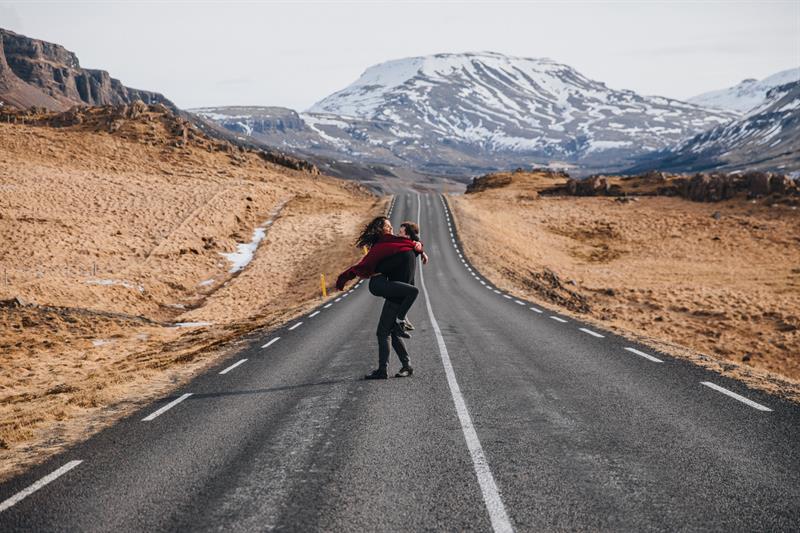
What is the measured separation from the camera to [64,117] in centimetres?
7044

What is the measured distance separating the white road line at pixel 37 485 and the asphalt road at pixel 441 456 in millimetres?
24

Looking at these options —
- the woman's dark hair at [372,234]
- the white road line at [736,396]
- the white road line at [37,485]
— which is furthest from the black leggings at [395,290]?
the white road line at [736,396]

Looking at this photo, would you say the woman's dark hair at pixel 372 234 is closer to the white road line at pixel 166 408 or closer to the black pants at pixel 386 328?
the black pants at pixel 386 328

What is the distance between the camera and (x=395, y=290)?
27.1ft

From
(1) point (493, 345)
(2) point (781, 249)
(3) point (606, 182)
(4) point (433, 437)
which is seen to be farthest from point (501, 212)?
(4) point (433, 437)

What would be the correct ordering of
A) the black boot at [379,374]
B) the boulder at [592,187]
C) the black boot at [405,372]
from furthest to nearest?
the boulder at [592,187] → the black boot at [405,372] → the black boot at [379,374]

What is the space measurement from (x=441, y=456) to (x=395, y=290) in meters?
3.27

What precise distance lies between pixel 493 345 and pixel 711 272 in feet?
92.2

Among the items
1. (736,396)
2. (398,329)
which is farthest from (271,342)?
(736,396)

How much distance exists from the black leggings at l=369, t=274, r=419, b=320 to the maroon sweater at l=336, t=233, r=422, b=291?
18 cm

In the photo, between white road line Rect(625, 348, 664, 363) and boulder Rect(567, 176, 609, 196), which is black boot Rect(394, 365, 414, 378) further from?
boulder Rect(567, 176, 609, 196)

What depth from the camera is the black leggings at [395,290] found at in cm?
823

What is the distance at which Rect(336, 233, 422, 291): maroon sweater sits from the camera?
815cm

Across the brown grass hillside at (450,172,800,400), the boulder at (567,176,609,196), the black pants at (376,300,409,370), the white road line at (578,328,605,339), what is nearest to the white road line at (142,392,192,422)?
the black pants at (376,300,409,370)
